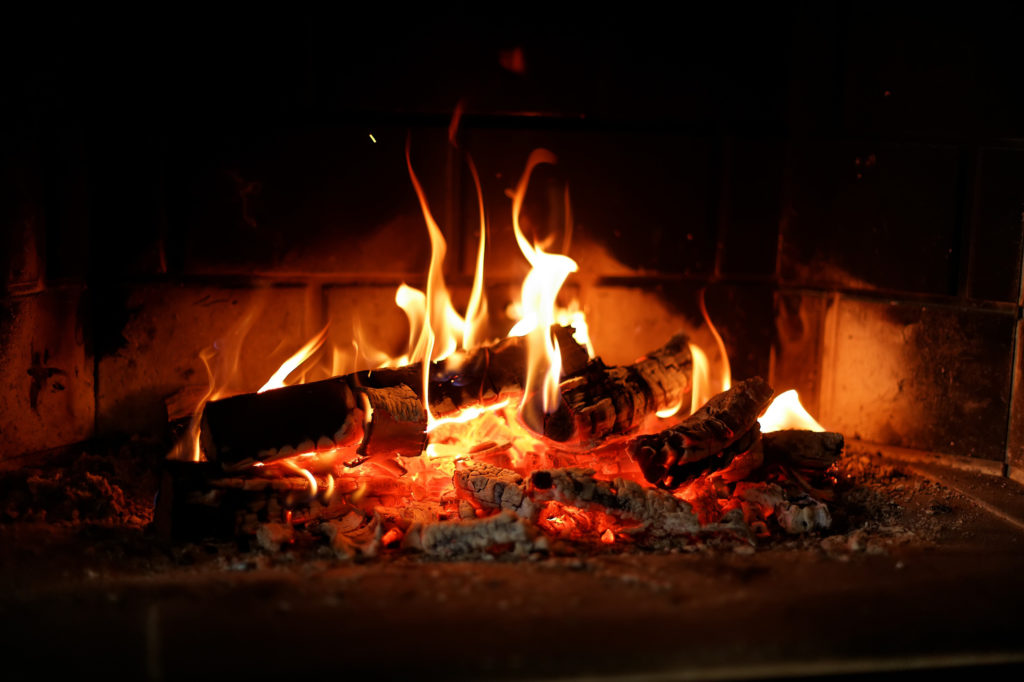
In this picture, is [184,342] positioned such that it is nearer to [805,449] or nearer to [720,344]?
[720,344]

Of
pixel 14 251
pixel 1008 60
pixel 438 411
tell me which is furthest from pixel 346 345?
pixel 1008 60

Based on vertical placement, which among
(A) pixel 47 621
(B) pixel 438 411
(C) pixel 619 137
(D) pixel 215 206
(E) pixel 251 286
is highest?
(C) pixel 619 137

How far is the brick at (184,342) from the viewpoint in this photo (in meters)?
3.43

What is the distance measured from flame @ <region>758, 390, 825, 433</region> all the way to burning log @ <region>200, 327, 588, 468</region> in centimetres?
81

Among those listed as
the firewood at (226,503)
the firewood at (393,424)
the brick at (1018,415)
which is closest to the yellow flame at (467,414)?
the firewood at (393,424)

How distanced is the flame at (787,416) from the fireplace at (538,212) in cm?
11

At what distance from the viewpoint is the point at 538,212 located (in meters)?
3.63

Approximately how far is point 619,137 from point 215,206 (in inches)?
56.0

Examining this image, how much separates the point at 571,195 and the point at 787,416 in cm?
111

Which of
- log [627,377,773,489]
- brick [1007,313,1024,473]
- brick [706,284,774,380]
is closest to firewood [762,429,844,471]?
log [627,377,773,489]

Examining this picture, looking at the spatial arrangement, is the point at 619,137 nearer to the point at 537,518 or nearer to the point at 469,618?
the point at 537,518

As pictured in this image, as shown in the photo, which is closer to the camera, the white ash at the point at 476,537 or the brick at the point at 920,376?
the white ash at the point at 476,537

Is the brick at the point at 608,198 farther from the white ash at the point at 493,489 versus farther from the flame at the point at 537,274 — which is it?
the white ash at the point at 493,489

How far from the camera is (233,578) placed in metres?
2.38
